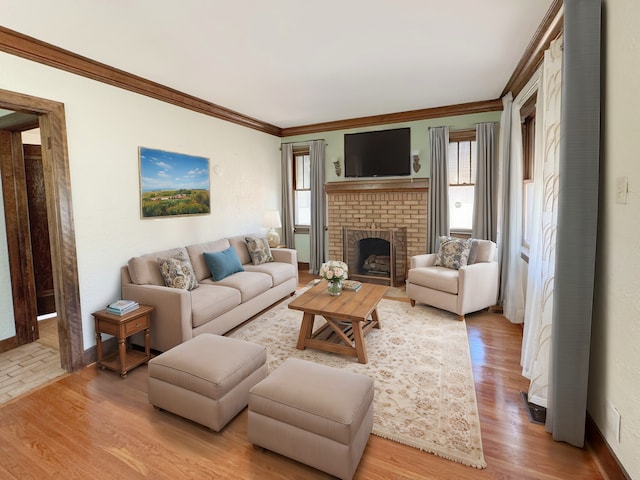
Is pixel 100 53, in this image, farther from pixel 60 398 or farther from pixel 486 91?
pixel 486 91

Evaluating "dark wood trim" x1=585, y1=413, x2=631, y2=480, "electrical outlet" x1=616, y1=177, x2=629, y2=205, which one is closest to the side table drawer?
"dark wood trim" x1=585, y1=413, x2=631, y2=480

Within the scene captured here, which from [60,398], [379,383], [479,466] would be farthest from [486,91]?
[60,398]

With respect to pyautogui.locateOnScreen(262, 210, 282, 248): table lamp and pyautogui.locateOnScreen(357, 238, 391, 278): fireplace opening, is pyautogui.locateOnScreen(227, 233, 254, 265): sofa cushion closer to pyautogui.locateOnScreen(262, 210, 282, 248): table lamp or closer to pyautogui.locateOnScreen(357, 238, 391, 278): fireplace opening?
pyautogui.locateOnScreen(262, 210, 282, 248): table lamp

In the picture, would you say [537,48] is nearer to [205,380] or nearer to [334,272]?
[334,272]

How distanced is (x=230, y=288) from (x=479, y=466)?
2.77m

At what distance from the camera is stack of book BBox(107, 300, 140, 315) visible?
2898 millimetres

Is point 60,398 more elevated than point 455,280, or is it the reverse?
point 455,280

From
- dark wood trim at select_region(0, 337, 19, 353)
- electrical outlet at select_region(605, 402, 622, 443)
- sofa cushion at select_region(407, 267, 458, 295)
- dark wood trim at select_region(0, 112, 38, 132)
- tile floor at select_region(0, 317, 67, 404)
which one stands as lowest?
tile floor at select_region(0, 317, 67, 404)

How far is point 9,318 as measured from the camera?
11.0ft

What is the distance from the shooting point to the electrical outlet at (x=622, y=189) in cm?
160

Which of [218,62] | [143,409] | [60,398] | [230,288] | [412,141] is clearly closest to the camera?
[143,409]

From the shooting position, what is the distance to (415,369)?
283cm

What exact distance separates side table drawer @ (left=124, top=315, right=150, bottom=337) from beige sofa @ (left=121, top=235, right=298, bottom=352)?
12 centimetres

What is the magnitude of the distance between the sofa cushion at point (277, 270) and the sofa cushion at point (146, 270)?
4.10 ft
